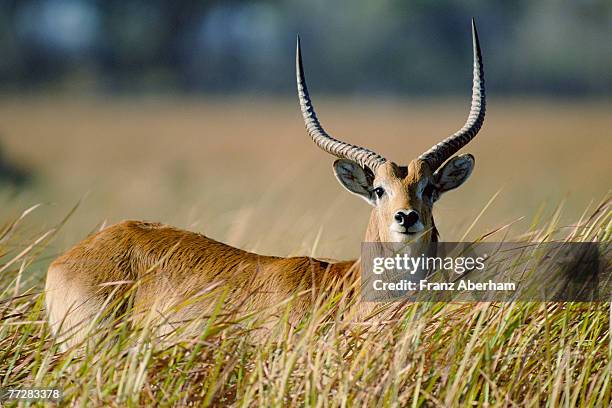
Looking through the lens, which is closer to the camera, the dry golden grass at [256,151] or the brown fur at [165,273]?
the brown fur at [165,273]

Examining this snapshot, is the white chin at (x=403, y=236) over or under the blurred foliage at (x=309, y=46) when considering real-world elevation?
under

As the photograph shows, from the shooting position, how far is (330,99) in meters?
43.2

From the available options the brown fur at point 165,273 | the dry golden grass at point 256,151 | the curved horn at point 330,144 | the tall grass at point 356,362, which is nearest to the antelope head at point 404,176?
the curved horn at point 330,144

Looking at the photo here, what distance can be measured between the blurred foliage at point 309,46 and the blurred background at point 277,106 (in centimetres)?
10

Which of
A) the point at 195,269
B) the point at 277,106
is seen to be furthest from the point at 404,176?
the point at 277,106

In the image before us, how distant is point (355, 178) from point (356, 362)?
2.07 m

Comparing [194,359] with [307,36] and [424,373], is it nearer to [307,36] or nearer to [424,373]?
[424,373]

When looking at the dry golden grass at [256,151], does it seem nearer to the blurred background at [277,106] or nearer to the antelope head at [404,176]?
the blurred background at [277,106]

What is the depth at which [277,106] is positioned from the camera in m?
39.5

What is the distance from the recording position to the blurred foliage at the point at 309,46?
47.0 metres

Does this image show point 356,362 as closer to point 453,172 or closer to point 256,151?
point 453,172

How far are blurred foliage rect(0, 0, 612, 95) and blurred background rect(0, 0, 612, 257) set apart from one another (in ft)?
0.32

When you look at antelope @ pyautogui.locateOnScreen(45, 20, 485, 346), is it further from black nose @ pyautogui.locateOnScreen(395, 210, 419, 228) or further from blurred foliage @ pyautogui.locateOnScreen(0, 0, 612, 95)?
blurred foliage @ pyautogui.locateOnScreen(0, 0, 612, 95)

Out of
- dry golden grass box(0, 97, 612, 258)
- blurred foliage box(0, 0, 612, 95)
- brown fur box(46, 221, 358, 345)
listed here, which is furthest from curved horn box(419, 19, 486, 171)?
blurred foliage box(0, 0, 612, 95)
